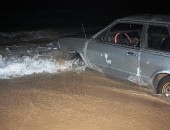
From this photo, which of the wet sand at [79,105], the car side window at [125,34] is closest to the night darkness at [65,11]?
the wet sand at [79,105]

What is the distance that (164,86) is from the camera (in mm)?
6648

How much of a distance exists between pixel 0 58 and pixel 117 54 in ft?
13.6

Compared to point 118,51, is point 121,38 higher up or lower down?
higher up

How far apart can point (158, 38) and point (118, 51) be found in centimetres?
98

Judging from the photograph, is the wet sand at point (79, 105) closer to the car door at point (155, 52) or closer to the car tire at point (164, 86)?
the car tire at point (164, 86)

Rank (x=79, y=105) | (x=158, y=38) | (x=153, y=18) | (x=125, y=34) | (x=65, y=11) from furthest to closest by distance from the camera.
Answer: (x=65, y=11)
(x=125, y=34)
(x=153, y=18)
(x=158, y=38)
(x=79, y=105)

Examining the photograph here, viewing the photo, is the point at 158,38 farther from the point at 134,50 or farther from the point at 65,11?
the point at 65,11

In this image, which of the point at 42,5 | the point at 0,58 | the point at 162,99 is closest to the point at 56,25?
the point at 0,58

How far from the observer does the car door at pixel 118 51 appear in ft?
23.3

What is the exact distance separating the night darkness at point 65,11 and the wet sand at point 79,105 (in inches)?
379

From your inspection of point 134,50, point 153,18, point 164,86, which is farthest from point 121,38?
point 164,86

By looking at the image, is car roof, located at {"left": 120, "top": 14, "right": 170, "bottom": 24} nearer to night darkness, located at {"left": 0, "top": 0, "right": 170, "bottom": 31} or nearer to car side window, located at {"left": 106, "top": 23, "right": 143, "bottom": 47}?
car side window, located at {"left": 106, "top": 23, "right": 143, "bottom": 47}

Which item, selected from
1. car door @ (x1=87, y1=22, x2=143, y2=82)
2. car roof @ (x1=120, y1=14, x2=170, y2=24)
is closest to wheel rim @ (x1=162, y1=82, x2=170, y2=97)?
car door @ (x1=87, y1=22, x2=143, y2=82)

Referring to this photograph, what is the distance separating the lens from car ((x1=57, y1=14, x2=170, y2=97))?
261 inches
